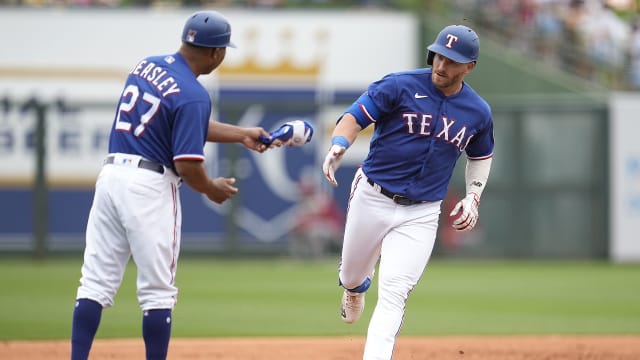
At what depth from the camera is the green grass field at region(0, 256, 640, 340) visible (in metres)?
9.76

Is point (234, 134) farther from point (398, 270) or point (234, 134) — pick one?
point (398, 270)

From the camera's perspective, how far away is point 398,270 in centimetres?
623

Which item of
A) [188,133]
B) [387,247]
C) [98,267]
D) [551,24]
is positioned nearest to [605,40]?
[551,24]

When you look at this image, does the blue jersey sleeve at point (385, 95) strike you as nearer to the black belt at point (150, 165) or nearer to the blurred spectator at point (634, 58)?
the black belt at point (150, 165)

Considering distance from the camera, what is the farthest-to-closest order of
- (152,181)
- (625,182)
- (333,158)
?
(625,182), (333,158), (152,181)

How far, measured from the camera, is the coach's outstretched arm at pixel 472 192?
6469mm

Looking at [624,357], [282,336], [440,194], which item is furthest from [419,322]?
[440,194]

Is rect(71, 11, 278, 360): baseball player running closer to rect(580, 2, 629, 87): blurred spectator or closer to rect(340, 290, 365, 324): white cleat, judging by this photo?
rect(340, 290, 365, 324): white cleat

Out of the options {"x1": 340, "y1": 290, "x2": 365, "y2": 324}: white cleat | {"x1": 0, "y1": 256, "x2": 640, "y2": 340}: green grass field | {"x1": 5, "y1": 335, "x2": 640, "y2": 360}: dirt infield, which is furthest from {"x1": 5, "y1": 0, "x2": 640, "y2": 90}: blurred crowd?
{"x1": 340, "y1": 290, "x2": 365, "y2": 324}: white cleat

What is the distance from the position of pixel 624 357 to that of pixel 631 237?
10.2m

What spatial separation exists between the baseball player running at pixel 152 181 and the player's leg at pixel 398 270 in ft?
3.50

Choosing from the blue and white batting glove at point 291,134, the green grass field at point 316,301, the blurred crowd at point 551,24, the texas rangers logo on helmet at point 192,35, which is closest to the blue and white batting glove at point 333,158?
the blue and white batting glove at point 291,134

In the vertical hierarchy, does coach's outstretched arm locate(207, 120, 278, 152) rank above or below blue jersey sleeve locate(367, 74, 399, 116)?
below

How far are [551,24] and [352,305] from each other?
13.4m
